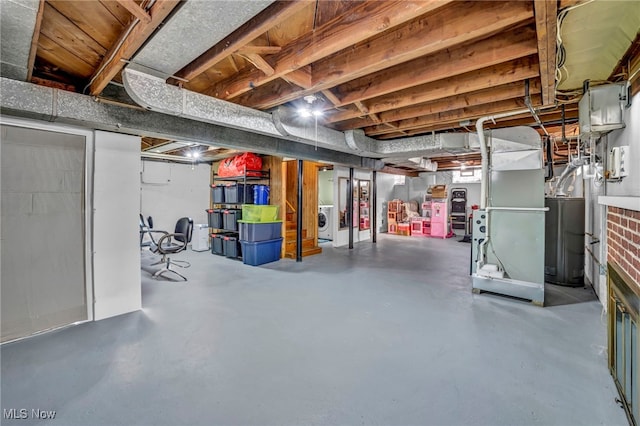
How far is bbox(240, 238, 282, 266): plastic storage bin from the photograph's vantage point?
5160mm

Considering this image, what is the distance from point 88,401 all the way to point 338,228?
5878 millimetres

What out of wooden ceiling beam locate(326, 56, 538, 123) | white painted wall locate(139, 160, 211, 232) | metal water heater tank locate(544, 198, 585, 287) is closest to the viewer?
wooden ceiling beam locate(326, 56, 538, 123)

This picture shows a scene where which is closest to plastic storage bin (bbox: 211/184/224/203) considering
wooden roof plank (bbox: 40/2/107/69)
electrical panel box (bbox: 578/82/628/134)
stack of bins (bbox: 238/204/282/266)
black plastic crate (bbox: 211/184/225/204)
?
black plastic crate (bbox: 211/184/225/204)

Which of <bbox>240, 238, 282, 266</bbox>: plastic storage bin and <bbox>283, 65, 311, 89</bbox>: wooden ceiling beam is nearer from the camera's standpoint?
<bbox>283, 65, 311, 89</bbox>: wooden ceiling beam

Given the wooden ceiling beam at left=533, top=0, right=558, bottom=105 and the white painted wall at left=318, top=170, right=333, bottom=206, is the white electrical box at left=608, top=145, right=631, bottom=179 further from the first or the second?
the white painted wall at left=318, top=170, right=333, bottom=206

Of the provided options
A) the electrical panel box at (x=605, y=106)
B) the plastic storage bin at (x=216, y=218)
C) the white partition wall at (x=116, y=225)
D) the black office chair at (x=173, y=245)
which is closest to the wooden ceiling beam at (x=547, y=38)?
the electrical panel box at (x=605, y=106)

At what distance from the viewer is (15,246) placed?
7.82 feet

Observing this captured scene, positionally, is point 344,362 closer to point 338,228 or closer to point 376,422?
point 376,422

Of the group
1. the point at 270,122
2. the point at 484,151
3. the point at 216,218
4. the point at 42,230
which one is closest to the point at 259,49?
the point at 270,122

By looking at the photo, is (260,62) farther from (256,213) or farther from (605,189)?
(605,189)

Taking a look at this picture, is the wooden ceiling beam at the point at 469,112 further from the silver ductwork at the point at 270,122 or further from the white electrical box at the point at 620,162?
the white electrical box at the point at 620,162

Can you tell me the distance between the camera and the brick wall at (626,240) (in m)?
1.59

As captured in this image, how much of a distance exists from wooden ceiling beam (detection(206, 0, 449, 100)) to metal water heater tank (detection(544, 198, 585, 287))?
399cm

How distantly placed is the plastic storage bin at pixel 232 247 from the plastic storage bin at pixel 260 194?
885 millimetres
